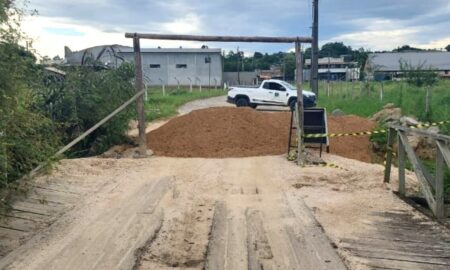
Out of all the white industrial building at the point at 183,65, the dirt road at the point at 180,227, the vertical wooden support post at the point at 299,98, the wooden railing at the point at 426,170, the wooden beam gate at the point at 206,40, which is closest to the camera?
the dirt road at the point at 180,227

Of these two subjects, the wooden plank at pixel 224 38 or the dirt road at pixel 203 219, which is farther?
the wooden plank at pixel 224 38

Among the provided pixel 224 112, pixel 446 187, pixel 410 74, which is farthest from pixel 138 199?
pixel 410 74

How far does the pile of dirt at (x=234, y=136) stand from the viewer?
47.2 ft

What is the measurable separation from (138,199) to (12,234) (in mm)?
2343

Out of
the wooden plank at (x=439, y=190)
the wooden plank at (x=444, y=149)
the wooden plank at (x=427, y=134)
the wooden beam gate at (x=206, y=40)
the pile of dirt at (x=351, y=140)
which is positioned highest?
the wooden beam gate at (x=206, y=40)

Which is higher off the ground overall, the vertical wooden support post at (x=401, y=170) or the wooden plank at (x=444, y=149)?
the wooden plank at (x=444, y=149)

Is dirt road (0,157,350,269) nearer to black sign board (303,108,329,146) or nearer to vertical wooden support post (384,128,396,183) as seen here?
vertical wooden support post (384,128,396,183)

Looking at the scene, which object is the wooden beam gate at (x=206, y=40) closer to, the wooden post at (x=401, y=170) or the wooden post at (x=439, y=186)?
the wooden post at (x=401, y=170)

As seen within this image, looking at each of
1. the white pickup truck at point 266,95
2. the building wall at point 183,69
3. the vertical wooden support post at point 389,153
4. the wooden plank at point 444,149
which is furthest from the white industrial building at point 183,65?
the wooden plank at point 444,149

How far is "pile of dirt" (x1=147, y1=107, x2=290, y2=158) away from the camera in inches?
564

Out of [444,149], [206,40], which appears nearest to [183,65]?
[206,40]

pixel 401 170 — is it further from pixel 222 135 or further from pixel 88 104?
pixel 88 104

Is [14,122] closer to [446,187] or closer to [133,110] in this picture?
[446,187]

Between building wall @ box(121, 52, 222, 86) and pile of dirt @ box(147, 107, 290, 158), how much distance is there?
1708 inches
